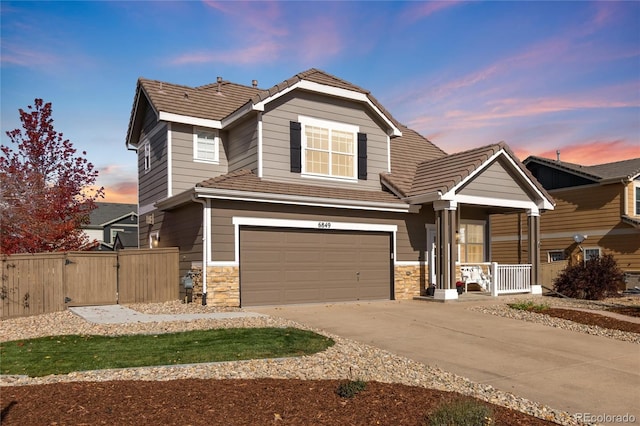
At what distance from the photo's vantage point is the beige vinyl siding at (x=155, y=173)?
58.9 ft

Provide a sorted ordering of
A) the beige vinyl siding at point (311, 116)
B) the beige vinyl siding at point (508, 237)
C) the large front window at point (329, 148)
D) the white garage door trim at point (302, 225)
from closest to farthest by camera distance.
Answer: the white garage door trim at point (302, 225) < the beige vinyl siding at point (311, 116) < the large front window at point (329, 148) < the beige vinyl siding at point (508, 237)

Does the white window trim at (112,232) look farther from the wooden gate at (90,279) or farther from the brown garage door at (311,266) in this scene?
the brown garage door at (311,266)

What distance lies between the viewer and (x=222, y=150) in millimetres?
18578

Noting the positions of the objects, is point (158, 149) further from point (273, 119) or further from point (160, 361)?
point (160, 361)

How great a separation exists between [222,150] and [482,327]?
10734mm

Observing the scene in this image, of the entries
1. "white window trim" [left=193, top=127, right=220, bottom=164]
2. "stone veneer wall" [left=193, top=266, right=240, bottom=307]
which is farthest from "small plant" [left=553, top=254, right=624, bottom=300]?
"white window trim" [left=193, top=127, right=220, bottom=164]

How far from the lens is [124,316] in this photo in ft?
41.8

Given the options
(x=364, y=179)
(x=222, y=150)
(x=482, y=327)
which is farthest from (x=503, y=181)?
(x=222, y=150)

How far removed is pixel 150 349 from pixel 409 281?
10989 millimetres

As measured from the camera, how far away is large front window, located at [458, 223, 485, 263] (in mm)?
20672

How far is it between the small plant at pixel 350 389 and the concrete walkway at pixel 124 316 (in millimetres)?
6792

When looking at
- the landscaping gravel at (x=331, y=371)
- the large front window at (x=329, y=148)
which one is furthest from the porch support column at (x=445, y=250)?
the landscaping gravel at (x=331, y=371)

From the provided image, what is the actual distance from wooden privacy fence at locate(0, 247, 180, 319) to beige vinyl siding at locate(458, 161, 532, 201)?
9.89m

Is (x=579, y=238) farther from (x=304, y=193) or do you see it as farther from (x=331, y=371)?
(x=331, y=371)
